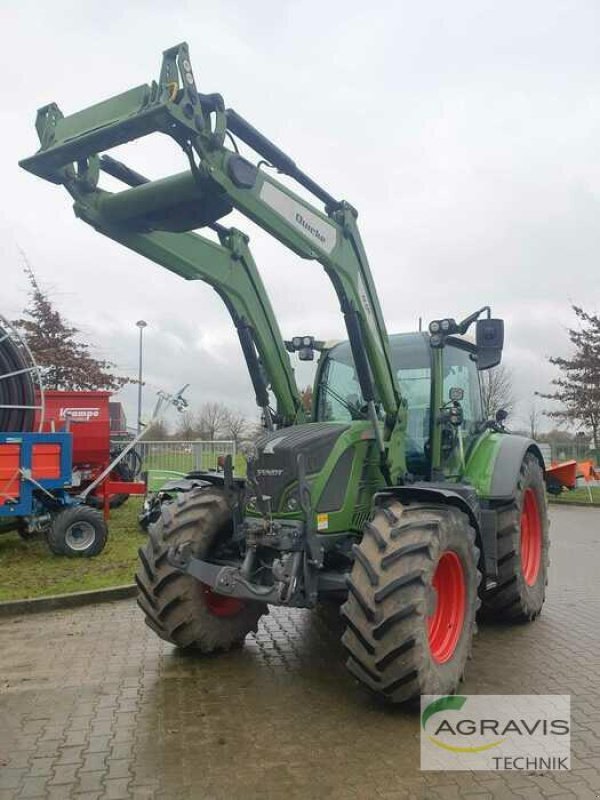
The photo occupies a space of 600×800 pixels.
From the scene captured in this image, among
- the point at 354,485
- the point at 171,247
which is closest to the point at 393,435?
the point at 354,485

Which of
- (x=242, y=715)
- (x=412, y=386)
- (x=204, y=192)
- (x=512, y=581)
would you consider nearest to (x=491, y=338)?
(x=412, y=386)

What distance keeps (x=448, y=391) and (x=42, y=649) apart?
4.14 m

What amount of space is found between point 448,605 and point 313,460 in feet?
4.59

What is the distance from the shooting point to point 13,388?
1016 cm

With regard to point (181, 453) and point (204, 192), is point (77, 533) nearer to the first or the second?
point (181, 453)

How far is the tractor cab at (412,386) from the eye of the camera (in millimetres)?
5984

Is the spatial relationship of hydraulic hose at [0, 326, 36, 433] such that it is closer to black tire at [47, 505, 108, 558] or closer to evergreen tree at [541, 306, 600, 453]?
black tire at [47, 505, 108, 558]

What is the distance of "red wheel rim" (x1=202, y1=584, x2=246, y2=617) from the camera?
17.4 feet

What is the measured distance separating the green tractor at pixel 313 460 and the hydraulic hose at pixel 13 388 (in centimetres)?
570

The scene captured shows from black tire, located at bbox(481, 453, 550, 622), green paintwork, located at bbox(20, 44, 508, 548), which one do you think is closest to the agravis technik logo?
green paintwork, located at bbox(20, 44, 508, 548)

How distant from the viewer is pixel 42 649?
18.7 ft

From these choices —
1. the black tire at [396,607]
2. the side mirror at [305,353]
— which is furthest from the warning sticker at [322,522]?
the side mirror at [305,353]

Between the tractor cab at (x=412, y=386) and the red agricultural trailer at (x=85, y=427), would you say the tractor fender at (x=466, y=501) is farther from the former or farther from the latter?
the red agricultural trailer at (x=85, y=427)

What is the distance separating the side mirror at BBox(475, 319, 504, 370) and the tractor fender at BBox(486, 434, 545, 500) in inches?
42.0
